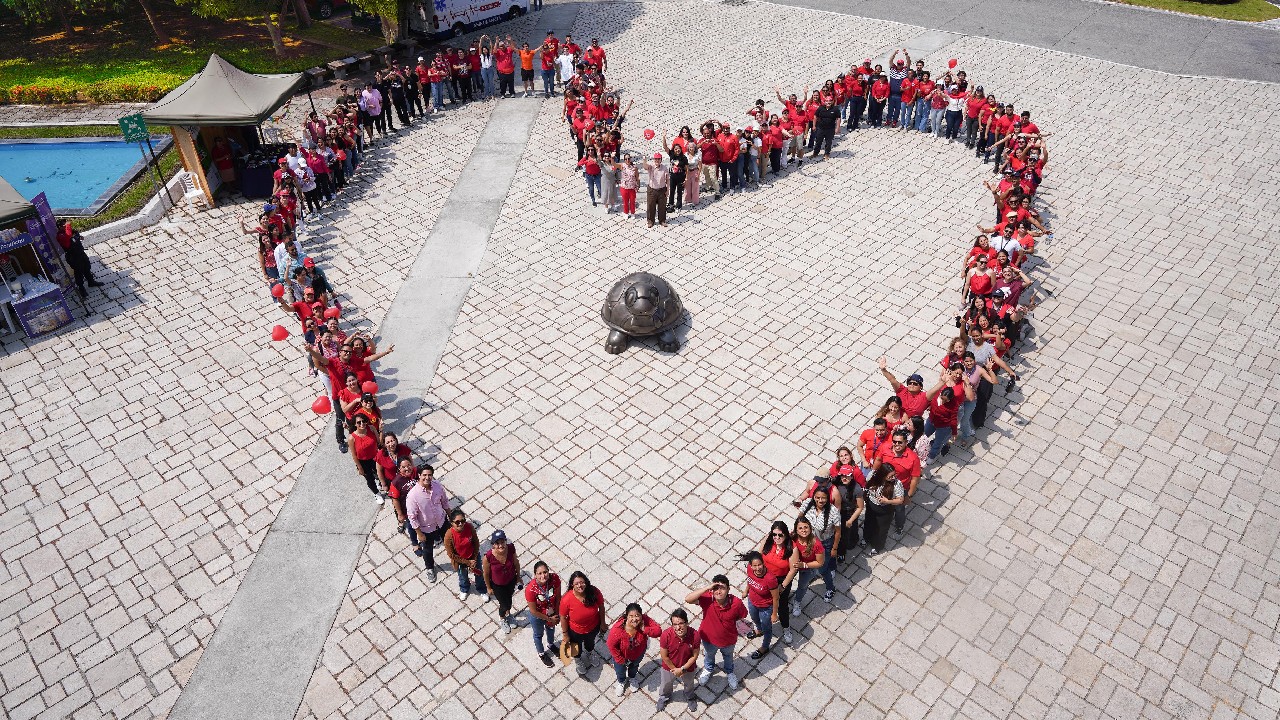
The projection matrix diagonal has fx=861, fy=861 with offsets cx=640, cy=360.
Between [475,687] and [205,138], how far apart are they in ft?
50.2

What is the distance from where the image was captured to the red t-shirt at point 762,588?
9.12 metres

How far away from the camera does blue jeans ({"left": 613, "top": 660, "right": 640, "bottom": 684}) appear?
900cm

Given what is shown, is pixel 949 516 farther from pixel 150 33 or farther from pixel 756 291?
pixel 150 33

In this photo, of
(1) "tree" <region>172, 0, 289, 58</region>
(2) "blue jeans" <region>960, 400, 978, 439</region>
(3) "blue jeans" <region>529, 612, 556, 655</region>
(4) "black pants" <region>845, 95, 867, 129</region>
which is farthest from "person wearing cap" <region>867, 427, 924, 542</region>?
(1) "tree" <region>172, 0, 289, 58</region>

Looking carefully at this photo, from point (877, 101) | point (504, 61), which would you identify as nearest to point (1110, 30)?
point (877, 101)

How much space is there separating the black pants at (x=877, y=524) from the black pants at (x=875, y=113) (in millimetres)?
14537

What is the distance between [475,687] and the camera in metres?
9.45

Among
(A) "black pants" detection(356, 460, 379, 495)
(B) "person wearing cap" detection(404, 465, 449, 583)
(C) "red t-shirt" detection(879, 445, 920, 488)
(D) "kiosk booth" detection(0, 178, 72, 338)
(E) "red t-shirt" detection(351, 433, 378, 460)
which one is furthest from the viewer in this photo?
(D) "kiosk booth" detection(0, 178, 72, 338)

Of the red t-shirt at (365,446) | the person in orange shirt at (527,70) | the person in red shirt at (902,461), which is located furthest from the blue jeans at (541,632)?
the person in orange shirt at (527,70)

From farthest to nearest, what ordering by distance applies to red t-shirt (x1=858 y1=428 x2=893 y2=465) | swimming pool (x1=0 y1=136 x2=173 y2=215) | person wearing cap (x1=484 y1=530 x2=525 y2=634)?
swimming pool (x1=0 y1=136 x2=173 y2=215)
red t-shirt (x1=858 y1=428 x2=893 y2=465)
person wearing cap (x1=484 y1=530 x2=525 y2=634)

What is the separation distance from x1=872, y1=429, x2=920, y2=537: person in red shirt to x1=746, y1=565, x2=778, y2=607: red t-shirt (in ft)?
6.84

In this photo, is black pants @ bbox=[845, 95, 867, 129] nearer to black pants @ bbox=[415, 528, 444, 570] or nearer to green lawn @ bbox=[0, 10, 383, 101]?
black pants @ bbox=[415, 528, 444, 570]

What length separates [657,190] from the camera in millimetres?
17375

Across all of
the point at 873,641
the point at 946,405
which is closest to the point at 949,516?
the point at 946,405
